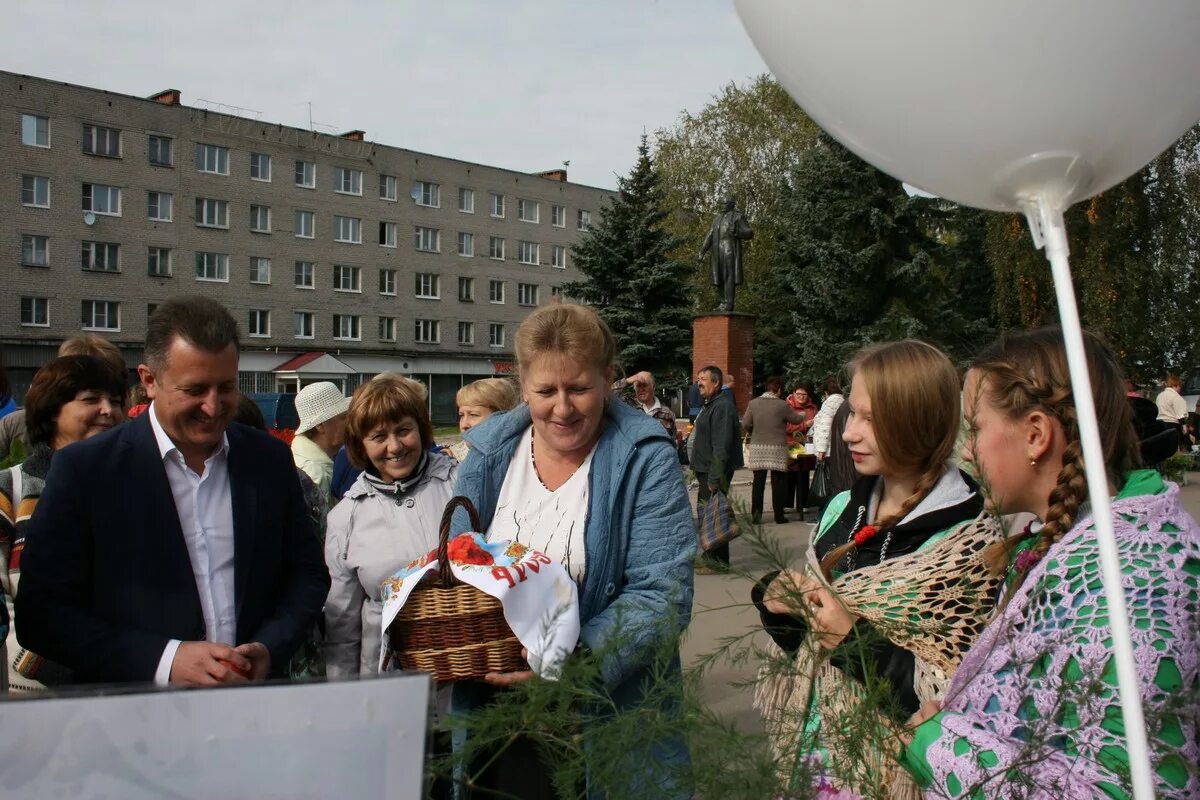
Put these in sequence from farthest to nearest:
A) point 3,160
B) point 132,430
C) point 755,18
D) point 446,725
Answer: point 3,160 → point 132,430 → point 755,18 → point 446,725

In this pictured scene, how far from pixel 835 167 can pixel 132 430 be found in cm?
2532

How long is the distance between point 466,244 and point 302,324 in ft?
32.4

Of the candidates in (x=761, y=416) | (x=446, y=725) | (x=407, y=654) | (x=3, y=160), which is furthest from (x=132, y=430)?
(x=3, y=160)

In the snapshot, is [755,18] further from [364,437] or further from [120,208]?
[120,208]

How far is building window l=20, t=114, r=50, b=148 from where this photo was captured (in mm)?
37781

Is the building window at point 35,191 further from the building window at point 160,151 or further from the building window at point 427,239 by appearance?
the building window at point 427,239

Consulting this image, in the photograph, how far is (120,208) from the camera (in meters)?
40.2

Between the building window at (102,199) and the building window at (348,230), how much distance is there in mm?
9357

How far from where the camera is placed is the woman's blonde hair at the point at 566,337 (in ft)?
7.33

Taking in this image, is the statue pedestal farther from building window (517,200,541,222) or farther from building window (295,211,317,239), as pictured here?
building window (517,200,541,222)

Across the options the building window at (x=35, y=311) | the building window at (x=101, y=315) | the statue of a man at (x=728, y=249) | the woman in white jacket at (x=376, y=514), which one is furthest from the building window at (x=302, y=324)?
the woman in white jacket at (x=376, y=514)

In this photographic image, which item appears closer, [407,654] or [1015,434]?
[1015,434]

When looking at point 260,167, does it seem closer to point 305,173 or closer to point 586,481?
point 305,173

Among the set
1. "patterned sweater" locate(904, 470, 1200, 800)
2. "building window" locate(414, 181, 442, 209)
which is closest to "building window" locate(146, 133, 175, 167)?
"building window" locate(414, 181, 442, 209)
